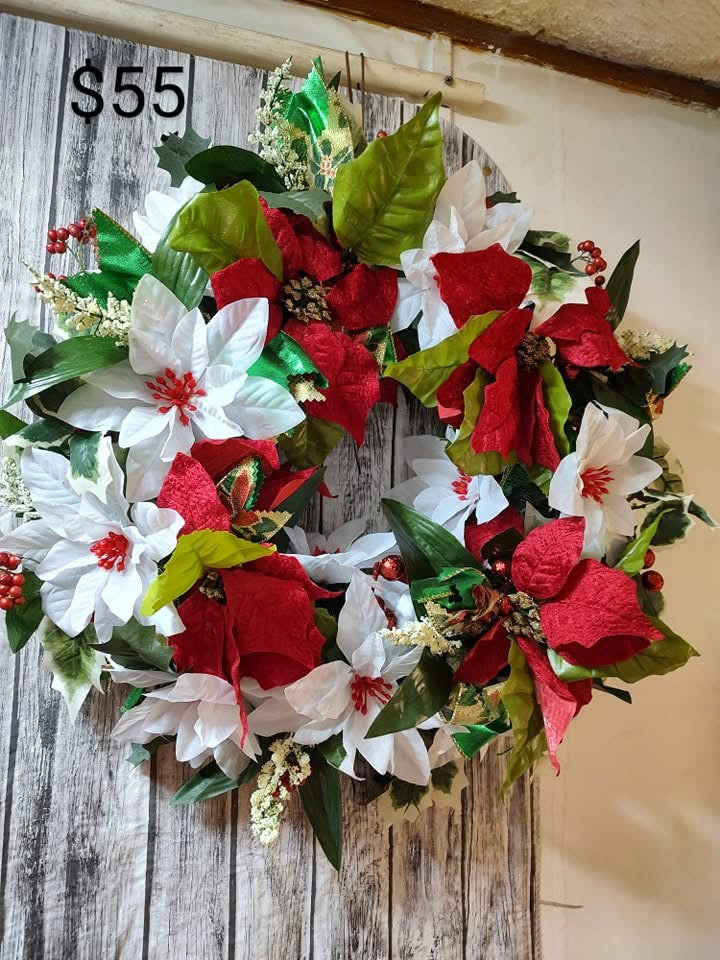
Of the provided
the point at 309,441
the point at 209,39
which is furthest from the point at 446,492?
the point at 209,39

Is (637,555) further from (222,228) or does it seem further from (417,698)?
(222,228)

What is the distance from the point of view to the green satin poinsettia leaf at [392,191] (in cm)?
82

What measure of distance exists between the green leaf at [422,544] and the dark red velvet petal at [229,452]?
0.13m

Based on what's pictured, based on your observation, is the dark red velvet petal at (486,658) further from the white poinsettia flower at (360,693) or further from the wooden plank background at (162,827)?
the wooden plank background at (162,827)

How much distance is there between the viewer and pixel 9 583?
2.59 ft

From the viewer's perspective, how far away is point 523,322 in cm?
85

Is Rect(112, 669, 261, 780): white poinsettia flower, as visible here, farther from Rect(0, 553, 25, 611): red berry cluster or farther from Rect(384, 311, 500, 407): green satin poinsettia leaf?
Rect(384, 311, 500, 407): green satin poinsettia leaf

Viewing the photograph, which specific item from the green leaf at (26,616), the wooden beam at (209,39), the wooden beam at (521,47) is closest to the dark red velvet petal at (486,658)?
the green leaf at (26,616)

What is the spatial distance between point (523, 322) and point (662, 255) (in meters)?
0.59

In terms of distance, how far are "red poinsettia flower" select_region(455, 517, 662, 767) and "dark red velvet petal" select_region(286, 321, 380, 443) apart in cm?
23

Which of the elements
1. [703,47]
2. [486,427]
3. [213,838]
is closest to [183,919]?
[213,838]

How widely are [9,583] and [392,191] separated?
1.89 ft

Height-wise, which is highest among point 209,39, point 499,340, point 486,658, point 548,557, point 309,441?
point 209,39

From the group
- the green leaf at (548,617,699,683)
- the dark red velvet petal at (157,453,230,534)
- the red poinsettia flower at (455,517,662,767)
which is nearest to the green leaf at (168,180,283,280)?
the dark red velvet petal at (157,453,230,534)
